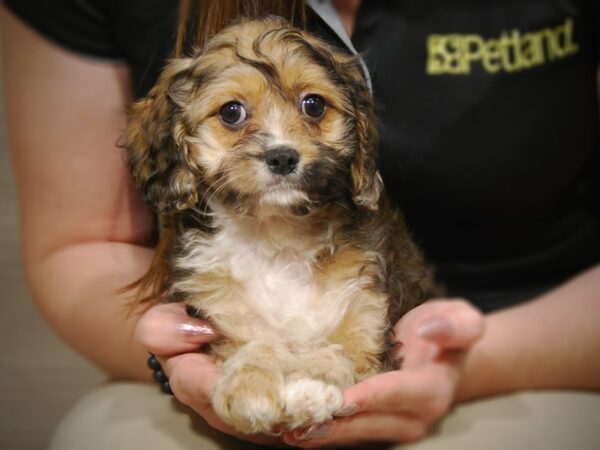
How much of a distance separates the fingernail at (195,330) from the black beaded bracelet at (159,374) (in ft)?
0.26

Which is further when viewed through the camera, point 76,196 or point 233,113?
point 76,196

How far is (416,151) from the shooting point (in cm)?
77

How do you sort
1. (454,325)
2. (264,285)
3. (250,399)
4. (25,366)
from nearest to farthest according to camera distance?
(454,325)
(250,399)
(264,285)
(25,366)

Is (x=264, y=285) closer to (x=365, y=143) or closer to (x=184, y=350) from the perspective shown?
(x=184, y=350)

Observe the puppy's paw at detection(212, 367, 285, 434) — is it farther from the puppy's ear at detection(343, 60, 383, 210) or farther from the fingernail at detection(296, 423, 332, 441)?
the puppy's ear at detection(343, 60, 383, 210)

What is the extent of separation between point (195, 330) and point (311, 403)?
0.58 feet

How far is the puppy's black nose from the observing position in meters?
0.73

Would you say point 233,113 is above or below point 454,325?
above

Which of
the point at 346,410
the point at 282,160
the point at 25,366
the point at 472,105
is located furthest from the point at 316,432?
the point at 25,366

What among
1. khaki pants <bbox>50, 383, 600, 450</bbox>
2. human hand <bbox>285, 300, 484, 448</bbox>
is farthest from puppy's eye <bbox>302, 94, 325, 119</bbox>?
khaki pants <bbox>50, 383, 600, 450</bbox>

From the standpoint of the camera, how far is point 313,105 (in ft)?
2.50

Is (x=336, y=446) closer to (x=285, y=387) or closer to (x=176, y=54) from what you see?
(x=285, y=387)

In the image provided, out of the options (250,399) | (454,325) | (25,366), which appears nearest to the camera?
(454,325)

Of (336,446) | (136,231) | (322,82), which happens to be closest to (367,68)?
(322,82)
